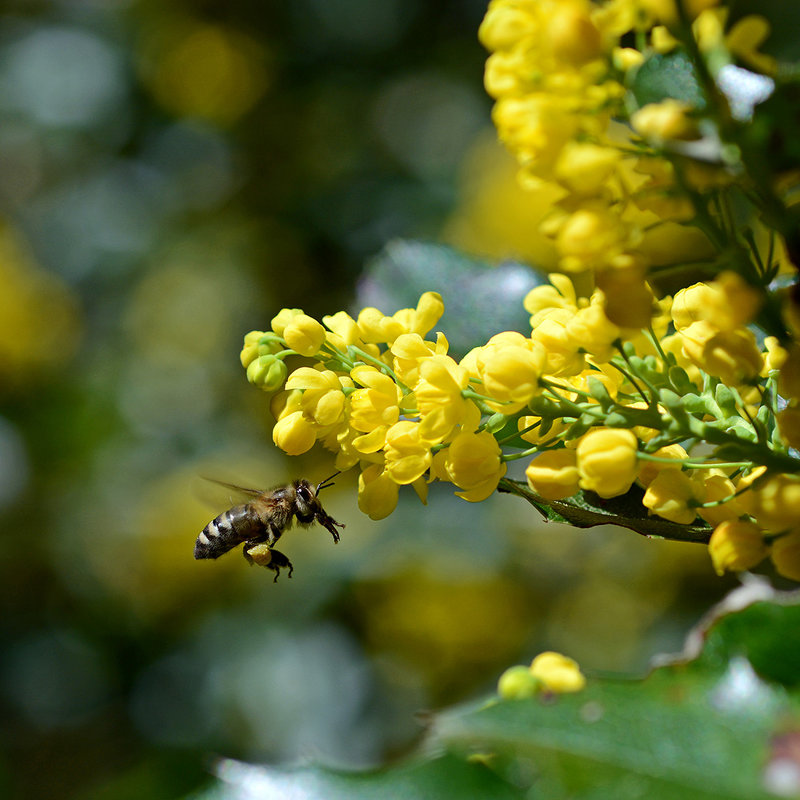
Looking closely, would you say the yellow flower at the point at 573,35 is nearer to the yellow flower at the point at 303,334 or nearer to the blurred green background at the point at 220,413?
the yellow flower at the point at 303,334

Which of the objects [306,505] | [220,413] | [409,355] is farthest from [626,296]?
[220,413]

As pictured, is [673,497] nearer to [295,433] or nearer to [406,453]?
[406,453]

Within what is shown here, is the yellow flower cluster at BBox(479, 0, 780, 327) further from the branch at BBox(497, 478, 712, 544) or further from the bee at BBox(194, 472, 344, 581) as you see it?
the bee at BBox(194, 472, 344, 581)

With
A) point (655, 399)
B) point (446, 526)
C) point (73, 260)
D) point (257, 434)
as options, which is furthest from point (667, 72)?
point (73, 260)

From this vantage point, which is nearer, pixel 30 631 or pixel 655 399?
pixel 655 399

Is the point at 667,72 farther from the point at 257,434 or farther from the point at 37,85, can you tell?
the point at 37,85

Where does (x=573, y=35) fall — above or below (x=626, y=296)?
above

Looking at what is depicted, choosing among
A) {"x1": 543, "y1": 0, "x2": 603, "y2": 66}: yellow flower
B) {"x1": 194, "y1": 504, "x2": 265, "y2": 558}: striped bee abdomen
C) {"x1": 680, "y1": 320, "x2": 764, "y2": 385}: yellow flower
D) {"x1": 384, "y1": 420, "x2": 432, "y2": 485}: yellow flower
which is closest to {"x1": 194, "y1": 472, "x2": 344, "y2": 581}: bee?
{"x1": 194, "y1": 504, "x2": 265, "y2": 558}: striped bee abdomen
